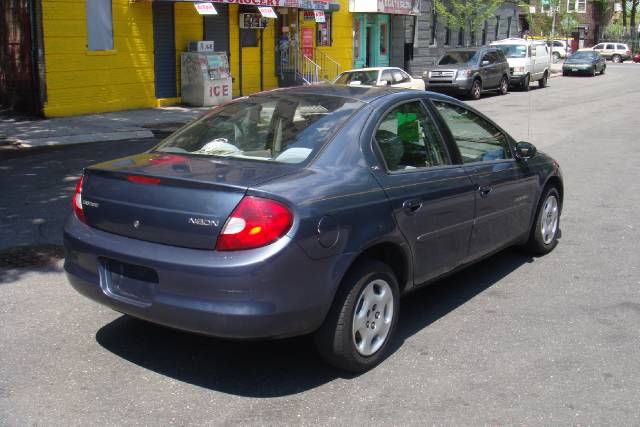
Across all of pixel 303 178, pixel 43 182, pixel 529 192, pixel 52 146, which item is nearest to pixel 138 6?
pixel 52 146

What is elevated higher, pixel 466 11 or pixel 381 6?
pixel 466 11

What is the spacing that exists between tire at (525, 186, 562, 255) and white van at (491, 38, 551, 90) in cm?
2427

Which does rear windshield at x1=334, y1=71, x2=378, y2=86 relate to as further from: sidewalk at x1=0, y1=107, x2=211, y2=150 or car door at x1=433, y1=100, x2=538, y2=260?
car door at x1=433, y1=100, x2=538, y2=260

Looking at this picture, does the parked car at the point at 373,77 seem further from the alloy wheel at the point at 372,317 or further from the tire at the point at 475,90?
the alloy wheel at the point at 372,317

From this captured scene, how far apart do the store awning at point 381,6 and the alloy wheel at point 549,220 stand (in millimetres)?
23440

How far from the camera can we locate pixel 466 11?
3650 cm

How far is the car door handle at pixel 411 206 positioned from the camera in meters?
4.57

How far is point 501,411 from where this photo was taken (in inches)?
155

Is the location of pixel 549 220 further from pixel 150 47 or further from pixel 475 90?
pixel 475 90

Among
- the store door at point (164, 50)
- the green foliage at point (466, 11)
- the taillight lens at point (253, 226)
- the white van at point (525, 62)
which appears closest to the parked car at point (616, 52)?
the green foliage at point (466, 11)

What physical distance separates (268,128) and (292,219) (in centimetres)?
112

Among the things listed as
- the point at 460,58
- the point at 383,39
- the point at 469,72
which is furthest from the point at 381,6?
the point at 469,72

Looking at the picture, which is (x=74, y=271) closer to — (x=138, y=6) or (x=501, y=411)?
(x=501, y=411)

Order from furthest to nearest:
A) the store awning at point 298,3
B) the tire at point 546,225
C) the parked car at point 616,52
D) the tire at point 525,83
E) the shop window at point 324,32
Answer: the parked car at point 616,52 → the tire at point 525,83 → the shop window at point 324,32 → the store awning at point 298,3 → the tire at point 546,225
